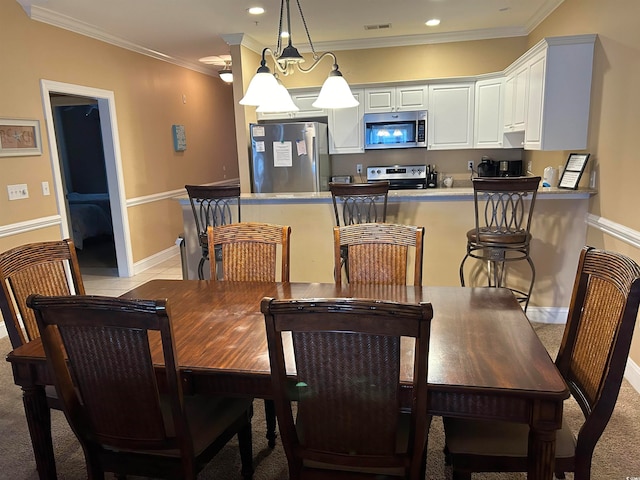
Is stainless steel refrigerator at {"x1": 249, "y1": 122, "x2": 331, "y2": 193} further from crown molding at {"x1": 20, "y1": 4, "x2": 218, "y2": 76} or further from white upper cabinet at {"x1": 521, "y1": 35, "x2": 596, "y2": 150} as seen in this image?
white upper cabinet at {"x1": 521, "y1": 35, "x2": 596, "y2": 150}

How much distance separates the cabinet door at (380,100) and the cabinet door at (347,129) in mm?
72

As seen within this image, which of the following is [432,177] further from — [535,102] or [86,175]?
[86,175]

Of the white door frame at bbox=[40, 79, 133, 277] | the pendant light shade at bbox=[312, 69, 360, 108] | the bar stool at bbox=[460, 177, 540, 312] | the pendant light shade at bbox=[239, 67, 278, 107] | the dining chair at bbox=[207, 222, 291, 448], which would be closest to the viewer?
the dining chair at bbox=[207, 222, 291, 448]

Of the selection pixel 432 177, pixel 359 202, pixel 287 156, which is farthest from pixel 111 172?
pixel 432 177

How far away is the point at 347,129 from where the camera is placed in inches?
216

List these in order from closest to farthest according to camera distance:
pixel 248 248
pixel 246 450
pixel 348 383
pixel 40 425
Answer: pixel 348 383 < pixel 40 425 < pixel 246 450 < pixel 248 248

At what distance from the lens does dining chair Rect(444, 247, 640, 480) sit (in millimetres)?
1254

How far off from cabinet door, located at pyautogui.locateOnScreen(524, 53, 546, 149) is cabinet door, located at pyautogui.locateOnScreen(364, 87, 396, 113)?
183 cm

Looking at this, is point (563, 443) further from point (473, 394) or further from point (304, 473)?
point (304, 473)

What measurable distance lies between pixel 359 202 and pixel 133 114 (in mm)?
3245

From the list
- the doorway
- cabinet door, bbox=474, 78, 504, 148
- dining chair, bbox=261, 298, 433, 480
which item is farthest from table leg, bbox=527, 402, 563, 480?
the doorway

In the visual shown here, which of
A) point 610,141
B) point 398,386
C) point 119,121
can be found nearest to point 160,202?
point 119,121

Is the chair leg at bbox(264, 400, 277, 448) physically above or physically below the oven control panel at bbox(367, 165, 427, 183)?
below

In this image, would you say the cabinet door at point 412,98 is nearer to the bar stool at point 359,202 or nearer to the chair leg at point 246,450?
the bar stool at point 359,202
